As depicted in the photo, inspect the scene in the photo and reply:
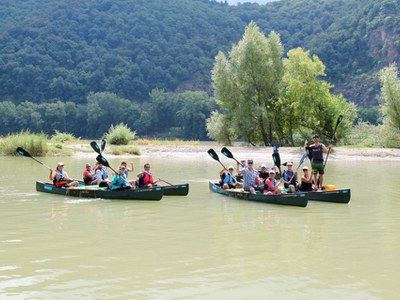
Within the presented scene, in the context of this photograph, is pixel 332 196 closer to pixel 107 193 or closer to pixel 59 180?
pixel 107 193

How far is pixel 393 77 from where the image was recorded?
39.6 m

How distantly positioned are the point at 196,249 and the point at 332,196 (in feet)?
23.8

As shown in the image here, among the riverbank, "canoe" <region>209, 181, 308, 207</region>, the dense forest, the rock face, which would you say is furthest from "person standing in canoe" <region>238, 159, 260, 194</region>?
the rock face

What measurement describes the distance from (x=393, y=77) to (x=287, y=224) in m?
30.3

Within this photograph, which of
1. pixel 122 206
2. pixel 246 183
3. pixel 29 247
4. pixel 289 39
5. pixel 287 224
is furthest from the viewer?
pixel 289 39

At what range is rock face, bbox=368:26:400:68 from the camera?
294 ft

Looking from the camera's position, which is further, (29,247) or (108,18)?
(108,18)

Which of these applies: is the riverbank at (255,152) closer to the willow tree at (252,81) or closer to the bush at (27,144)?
the bush at (27,144)

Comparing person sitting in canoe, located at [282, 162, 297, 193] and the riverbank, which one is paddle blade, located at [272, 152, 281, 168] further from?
the riverbank

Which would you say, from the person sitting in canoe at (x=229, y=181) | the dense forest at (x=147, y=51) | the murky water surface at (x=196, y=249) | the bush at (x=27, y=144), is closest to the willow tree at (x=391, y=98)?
the murky water surface at (x=196, y=249)

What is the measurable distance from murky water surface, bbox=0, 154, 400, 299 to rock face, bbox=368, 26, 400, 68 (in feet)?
257

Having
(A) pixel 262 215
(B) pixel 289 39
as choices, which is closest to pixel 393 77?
(A) pixel 262 215

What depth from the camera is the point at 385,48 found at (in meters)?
89.8

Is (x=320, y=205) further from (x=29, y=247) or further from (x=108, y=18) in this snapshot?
(x=108, y=18)
